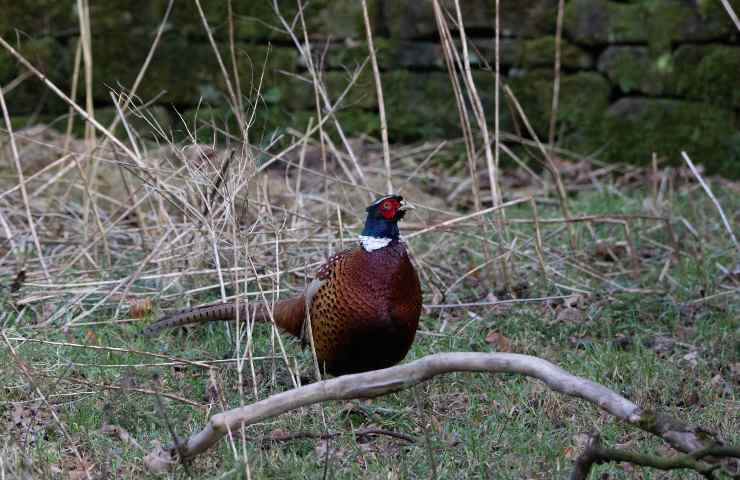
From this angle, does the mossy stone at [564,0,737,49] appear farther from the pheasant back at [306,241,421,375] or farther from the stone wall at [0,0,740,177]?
the pheasant back at [306,241,421,375]

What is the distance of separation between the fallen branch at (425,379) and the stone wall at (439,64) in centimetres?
368

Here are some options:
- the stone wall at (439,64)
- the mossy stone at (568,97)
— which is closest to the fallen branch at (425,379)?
the stone wall at (439,64)

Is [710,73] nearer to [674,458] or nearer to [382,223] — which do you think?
[382,223]

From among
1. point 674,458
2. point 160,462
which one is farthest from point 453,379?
point 674,458

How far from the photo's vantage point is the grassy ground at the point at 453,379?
8.58ft

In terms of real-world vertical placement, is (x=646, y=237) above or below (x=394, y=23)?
below

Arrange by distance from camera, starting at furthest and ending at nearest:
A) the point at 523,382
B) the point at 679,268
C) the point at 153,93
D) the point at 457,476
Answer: the point at 153,93 < the point at 679,268 < the point at 523,382 < the point at 457,476

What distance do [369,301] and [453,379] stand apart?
0.47 metres

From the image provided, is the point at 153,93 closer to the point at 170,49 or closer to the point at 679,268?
the point at 170,49

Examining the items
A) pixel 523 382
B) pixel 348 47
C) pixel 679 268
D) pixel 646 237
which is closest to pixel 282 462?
pixel 523 382

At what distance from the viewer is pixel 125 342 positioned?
11.9 feet

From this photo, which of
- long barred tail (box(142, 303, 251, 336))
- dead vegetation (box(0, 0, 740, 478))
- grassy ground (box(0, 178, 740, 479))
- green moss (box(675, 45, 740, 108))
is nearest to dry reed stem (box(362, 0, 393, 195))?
dead vegetation (box(0, 0, 740, 478))

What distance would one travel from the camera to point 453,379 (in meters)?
3.34

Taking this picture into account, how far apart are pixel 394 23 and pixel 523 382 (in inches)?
131
